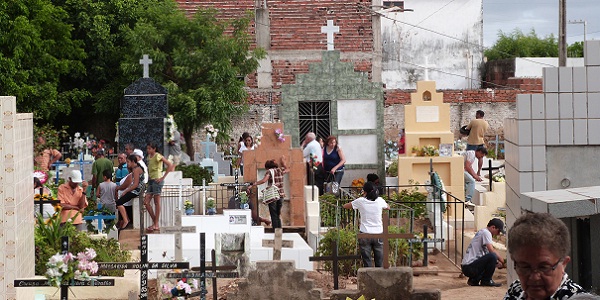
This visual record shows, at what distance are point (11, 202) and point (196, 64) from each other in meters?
19.7

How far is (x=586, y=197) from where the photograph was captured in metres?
→ 7.97

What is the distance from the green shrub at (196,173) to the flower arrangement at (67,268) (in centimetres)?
1192

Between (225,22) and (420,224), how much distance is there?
13.6 meters

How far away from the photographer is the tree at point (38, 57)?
31203mm

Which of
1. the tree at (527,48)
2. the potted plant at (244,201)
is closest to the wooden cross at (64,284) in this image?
the potted plant at (244,201)

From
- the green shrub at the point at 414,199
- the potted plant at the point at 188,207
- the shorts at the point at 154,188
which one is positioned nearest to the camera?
the shorts at the point at 154,188

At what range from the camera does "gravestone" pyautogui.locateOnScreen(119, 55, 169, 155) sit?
77.8 feet

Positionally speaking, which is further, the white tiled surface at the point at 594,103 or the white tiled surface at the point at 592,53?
the white tiled surface at the point at 594,103

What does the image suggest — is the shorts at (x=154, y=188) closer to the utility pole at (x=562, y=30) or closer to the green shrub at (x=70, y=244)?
the green shrub at (x=70, y=244)

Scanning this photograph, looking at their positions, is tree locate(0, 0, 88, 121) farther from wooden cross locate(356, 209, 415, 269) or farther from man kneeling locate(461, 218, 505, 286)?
wooden cross locate(356, 209, 415, 269)

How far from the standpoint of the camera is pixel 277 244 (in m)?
15.3

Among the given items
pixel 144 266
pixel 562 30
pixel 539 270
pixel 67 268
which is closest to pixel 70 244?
pixel 144 266

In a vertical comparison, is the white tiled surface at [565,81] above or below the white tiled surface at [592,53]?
below

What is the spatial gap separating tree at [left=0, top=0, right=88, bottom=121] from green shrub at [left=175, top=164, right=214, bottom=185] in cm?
852
